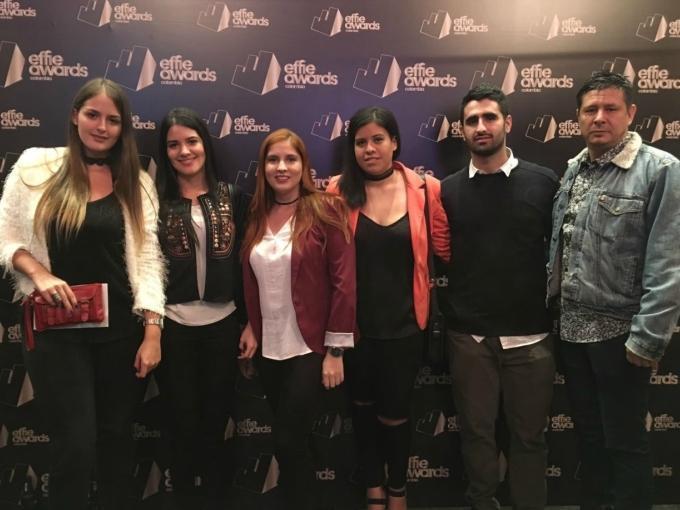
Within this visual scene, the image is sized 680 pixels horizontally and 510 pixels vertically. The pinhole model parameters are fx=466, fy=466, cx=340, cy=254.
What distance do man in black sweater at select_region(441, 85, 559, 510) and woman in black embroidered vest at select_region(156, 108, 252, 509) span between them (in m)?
1.05

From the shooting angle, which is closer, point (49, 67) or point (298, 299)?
point (298, 299)

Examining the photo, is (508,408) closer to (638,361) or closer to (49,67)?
(638,361)

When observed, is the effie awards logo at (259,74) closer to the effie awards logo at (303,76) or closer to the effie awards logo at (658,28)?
the effie awards logo at (303,76)

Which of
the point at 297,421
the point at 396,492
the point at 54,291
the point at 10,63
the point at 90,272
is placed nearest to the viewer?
the point at 54,291

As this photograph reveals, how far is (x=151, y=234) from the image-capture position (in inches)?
77.2

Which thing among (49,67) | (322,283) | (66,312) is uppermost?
(49,67)

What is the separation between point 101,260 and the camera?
185 centimetres

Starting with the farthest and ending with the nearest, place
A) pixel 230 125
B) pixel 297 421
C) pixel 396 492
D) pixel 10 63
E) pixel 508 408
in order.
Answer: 1. pixel 230 125
2. pixel 10 63
3. pixel 396 492
4. pixel 508 408
5. pixel 297 421

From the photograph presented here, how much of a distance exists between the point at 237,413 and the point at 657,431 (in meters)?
2.38

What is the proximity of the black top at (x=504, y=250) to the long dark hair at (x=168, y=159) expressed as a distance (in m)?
1.18

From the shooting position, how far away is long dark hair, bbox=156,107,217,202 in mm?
2107

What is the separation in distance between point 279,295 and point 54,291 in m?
0.84

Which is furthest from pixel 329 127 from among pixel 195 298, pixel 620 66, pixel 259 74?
pixel 620 66

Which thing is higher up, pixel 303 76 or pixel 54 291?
pixel 303 76
